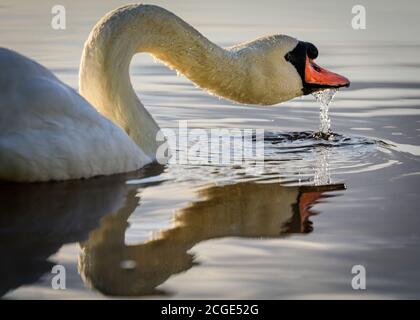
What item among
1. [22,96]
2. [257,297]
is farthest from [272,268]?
[22,96]

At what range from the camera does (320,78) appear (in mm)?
11188

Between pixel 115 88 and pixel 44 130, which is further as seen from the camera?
pixel 115 88

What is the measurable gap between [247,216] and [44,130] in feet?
5.60

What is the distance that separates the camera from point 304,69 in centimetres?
1108

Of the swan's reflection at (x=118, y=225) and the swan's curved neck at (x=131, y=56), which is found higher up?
the swan's curved neck at (x=131, y=56)

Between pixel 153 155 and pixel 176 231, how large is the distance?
2.75m

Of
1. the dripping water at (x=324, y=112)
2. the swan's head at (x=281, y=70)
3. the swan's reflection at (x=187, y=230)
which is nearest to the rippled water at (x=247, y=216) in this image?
the swan's reflection at (x=187, y=230)

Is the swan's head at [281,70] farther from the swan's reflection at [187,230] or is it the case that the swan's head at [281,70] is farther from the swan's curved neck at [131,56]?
the swan's reflection at [187,230]

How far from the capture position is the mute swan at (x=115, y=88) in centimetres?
868

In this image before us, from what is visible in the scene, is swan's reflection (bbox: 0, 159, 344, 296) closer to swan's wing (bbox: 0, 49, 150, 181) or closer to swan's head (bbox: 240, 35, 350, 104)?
swan's wing (bbox: 0, 49, 150, 181)

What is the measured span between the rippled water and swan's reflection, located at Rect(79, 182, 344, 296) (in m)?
0.01

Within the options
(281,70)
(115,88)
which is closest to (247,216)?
(115,88)

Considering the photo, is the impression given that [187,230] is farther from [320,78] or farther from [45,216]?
[320,78]

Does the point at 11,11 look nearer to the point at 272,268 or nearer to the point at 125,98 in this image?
the point at 125,98
